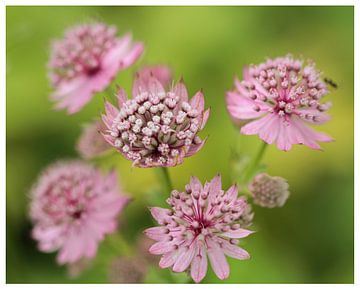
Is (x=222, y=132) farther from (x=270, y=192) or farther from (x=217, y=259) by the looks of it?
(x=217, y=259)

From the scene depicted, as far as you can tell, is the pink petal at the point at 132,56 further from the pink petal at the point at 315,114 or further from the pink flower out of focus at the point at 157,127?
the pink petal at the point at 315,114

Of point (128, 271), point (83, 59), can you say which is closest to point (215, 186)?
point (128, 271)

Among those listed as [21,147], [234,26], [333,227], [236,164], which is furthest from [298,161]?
[21,147]

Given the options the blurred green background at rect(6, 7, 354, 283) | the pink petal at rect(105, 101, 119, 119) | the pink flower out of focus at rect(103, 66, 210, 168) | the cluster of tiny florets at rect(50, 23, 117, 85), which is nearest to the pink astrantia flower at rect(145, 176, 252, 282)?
the pink flower out of focus at rect(103, 66, 210, 168)

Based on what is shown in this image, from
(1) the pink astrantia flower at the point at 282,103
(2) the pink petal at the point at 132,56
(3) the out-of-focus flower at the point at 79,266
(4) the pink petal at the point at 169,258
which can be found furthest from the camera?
(3) the out-of-focus flower at the point at 79,266

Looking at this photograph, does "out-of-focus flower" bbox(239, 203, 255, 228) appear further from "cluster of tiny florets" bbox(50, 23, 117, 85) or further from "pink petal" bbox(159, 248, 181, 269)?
"cluster of tiny florets" bbox(50, 23, 117, 85)

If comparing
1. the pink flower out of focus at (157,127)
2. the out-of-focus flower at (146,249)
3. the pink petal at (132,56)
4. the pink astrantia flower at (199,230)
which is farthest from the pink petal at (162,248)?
the pink petal at (132,56)
